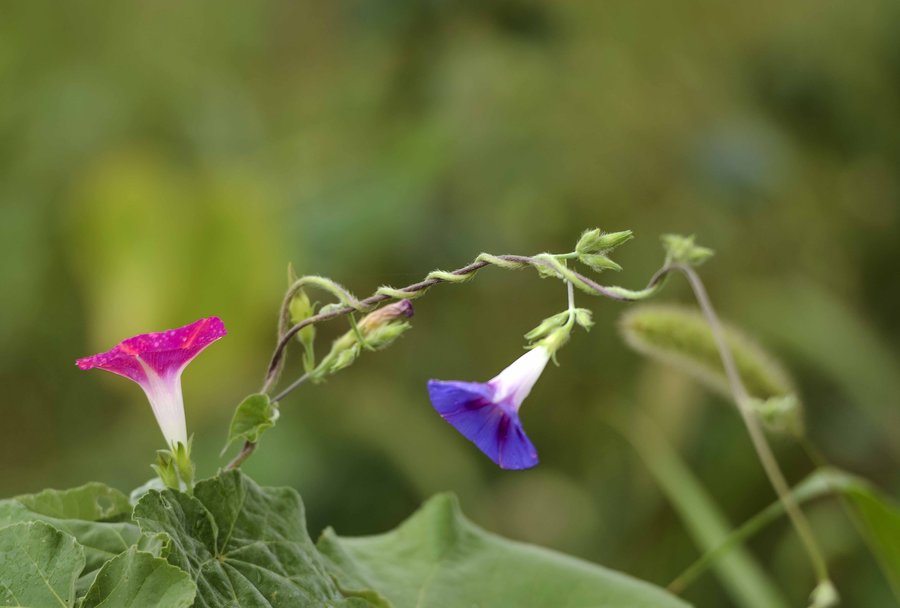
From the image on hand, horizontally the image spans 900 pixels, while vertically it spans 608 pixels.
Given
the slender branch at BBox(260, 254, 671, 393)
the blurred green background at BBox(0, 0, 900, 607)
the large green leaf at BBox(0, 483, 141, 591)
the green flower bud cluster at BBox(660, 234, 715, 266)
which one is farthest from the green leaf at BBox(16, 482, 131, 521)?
the blurred green background at BBox(0, 0, 900, 607)

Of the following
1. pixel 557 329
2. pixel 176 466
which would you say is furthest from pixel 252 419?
pixel 557 329

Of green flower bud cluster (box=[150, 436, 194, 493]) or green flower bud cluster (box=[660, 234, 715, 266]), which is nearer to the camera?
green flower bud cluster (box=[150, 436, 194, 493])

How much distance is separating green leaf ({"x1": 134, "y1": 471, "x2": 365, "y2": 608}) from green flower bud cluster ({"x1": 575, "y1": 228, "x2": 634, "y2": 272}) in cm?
21

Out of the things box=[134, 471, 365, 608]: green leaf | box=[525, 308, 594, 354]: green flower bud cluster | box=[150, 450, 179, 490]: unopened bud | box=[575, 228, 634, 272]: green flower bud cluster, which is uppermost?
box=[575, 228, 634, 272]: green flower bud cluster

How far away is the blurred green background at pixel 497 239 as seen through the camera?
7.84 feet

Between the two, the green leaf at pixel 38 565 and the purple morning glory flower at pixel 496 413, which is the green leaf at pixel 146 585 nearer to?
the green leaf at pixel 38 565

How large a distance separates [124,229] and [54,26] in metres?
0.94

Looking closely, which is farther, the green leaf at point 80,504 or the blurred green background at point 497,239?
the blurred green background at point 497,239

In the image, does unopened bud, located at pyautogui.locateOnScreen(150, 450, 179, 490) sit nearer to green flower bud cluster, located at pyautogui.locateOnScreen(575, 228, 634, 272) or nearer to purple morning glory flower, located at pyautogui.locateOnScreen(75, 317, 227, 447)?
purple morning glory flower, located at pyautogui.locateOnScreen(75, 317, 227, 447)

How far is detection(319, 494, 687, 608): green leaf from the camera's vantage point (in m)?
0.79

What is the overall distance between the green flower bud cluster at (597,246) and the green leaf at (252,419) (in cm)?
19

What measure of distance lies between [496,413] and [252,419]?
0.13 m

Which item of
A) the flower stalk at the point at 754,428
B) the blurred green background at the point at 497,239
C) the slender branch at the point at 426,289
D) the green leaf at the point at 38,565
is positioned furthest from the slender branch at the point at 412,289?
the blurred green background at the point at 497,239

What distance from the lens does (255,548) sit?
617 mm
